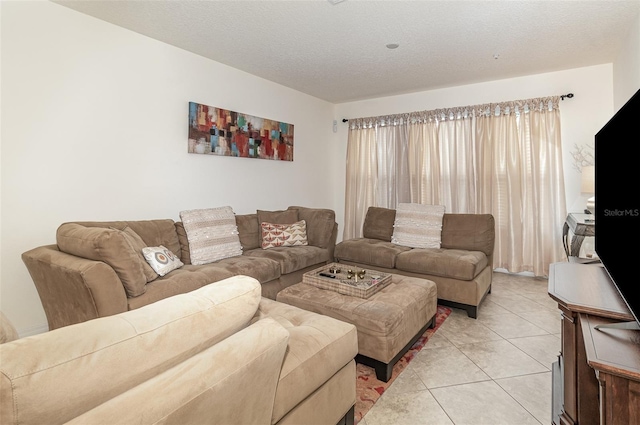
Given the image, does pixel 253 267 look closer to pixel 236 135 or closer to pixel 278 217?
pixel 278 217

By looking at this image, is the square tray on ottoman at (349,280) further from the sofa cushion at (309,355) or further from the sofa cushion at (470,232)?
the sofa cushion at (470,232)

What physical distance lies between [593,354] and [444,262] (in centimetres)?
222

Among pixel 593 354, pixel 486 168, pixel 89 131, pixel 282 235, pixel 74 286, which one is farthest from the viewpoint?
pixel 486 168

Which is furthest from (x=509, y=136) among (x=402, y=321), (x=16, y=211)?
(x=16, y=211)

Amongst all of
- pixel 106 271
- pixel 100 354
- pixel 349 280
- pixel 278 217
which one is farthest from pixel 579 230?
pixel 106 271

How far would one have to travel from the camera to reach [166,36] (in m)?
3.19

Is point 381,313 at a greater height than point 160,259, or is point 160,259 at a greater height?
point 160,259

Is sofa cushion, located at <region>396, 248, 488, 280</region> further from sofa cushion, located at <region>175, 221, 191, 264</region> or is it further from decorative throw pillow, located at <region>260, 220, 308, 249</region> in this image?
sofa cushion, located at <region>175, 221, 191, 264</region>

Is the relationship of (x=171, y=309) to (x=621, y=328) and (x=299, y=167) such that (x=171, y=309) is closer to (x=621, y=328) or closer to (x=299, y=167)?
(x=621, y=328)

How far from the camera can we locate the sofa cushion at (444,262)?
2.99m

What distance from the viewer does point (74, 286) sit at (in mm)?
1945

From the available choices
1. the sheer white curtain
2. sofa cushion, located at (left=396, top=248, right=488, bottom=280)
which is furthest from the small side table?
the sheer white curtain

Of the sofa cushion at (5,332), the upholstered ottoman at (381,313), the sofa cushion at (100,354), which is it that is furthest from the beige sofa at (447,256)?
the sofa cushion at (5,332)

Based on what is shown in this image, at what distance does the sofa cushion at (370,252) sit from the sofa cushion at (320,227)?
0.59 feet
